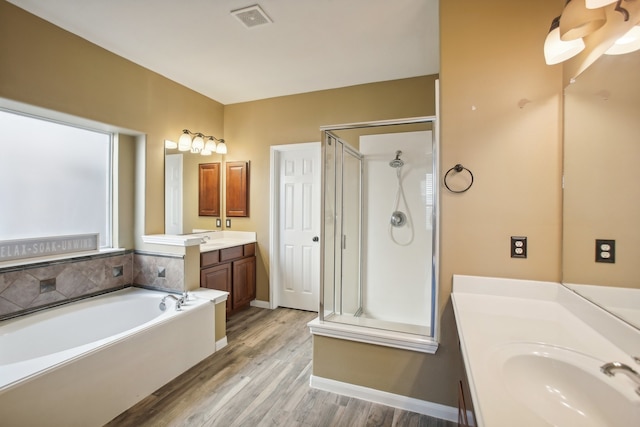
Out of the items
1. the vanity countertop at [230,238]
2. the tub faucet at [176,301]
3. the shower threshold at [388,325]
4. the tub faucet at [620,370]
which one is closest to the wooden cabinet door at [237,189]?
the vanity countertop at [230,238]

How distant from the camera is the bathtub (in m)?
1.49

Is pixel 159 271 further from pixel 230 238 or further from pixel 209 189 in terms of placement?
pixel 209 189

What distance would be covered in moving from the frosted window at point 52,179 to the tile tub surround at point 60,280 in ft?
0.88

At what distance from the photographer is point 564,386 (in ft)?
3.01

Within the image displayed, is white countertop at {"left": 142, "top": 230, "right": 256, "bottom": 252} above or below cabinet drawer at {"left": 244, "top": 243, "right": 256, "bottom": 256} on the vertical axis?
above

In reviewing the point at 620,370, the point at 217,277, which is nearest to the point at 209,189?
the point at 217,277

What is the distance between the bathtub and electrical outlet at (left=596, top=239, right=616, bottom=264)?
2.55 m

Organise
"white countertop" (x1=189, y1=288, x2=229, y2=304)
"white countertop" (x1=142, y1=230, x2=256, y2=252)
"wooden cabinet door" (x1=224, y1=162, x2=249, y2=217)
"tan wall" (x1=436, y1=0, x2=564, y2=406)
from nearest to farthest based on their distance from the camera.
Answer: "tan wall" (x1=436, y1=0, x2=564, y2=406)
"white countertop" (x1=189, y1=288, x2=229, y2=304)
"white countertop" (x1=142, y1=230, x2=256, y2=252)
"wooden cabinet door" (x1=224, y1=162, x2=249, y2=217)

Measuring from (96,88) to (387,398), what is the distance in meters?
3.28

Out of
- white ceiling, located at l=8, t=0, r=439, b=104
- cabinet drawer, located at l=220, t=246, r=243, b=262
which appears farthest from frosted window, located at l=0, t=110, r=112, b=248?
cabinet drawer, located at l=220, t=246, r=243, b=262

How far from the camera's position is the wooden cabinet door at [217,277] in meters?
3.02

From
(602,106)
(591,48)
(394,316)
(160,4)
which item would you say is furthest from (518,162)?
(160,4)

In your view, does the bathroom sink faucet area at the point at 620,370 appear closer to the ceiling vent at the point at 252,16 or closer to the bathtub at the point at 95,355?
the bathtub at the point at 95,355

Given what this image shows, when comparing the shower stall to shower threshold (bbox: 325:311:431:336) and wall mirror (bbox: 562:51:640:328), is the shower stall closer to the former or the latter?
shower threshold (bbox: 325:311:431:336)
